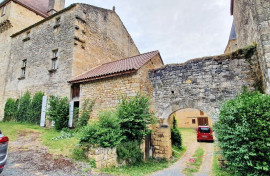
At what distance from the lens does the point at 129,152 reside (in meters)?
5.72

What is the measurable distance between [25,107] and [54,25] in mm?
6557

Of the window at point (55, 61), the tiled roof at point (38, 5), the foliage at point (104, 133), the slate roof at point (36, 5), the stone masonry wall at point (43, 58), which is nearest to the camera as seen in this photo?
the foliage at point (104, 133)

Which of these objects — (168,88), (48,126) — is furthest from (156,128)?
(48,126)

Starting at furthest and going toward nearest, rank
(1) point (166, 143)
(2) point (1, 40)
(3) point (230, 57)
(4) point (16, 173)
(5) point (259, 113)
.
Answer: (2) point (1, 40) < (1) point (166, 143) < (3) point (230, 57) < (5) point (259, 113) < (4) point (16, 173)

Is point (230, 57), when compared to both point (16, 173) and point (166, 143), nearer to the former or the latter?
point (166, 143)

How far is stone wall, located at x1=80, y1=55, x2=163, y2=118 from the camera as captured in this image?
747 centimetres

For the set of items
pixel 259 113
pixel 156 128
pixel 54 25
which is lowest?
pixel 156 128

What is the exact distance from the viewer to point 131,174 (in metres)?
4.83

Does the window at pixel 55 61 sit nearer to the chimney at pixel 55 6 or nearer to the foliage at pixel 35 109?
the foliage at pixel 35 109

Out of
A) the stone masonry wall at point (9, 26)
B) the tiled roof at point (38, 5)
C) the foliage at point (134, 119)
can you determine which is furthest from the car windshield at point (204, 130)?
the tiled roof at point (38, 5)

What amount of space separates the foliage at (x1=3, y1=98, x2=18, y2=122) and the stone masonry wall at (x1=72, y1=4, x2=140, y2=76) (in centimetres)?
666

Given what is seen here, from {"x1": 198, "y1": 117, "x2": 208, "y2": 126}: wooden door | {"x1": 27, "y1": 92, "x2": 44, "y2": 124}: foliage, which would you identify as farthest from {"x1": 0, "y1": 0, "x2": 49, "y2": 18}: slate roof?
{"x1": 198, "y1": 117, "x2": 208, "y2": 126}: wooden door

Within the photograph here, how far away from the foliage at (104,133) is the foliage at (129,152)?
0.34 m

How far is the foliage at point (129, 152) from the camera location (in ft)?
18.2
